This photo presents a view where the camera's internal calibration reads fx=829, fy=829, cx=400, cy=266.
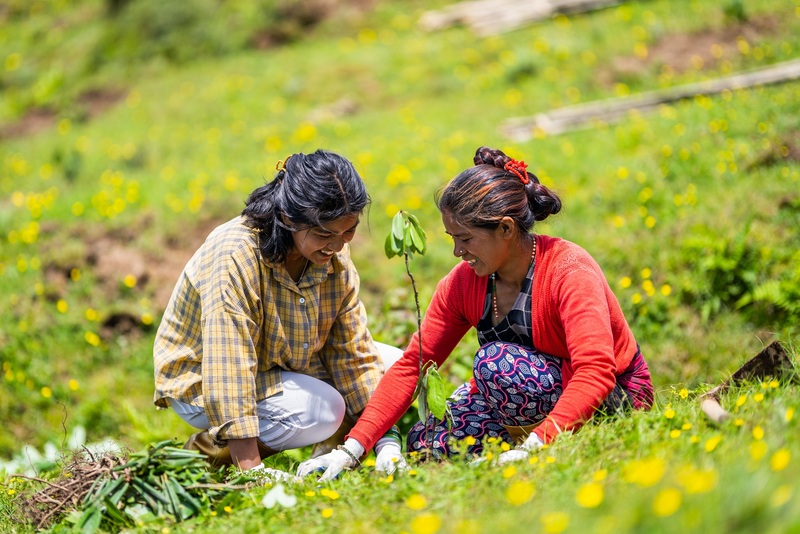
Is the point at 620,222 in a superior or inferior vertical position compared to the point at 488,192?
inferior

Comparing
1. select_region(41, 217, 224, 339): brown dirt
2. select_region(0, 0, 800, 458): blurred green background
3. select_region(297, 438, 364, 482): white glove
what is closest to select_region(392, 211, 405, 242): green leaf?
select_region(297, 438, 364, 482): white glove

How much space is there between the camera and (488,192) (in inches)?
118

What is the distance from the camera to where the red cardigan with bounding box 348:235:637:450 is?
284 centimetres

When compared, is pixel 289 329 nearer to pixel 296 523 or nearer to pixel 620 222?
pixel 296 523

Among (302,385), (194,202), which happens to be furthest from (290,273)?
(194,202)

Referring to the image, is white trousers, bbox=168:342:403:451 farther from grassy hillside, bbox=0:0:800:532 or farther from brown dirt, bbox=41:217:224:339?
brown dirt, bbox=41:217:224:339

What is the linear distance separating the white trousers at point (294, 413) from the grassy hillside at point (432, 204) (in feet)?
0.83

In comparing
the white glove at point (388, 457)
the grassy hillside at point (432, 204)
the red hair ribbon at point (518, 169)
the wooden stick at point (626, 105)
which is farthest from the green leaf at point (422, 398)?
the wooden stick at point (626, 105)

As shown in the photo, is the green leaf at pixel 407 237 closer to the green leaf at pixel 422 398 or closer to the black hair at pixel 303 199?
the black hair at pixel 303 199

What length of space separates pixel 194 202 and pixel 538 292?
428 centimetres

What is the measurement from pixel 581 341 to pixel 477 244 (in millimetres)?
508

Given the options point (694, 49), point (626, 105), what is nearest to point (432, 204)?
point (626, 105)

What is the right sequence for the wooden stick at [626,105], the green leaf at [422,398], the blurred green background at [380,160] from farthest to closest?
the wooden stick at [626,105] < the blurred green background at [380,160] < the green leaf at [422,398]

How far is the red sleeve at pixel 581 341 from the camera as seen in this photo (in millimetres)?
2826
